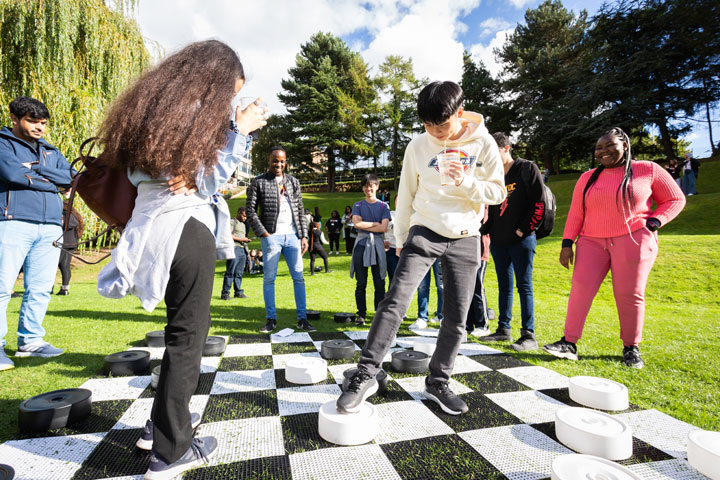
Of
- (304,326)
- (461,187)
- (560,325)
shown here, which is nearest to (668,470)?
(461,187)

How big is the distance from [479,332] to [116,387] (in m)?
3.12

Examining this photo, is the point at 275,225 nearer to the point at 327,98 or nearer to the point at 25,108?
the point at 25,108

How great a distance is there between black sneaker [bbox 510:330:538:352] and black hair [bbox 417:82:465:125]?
218cm

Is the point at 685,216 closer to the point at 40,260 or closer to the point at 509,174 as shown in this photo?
the point at 509,174

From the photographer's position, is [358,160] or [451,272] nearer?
[451,272]

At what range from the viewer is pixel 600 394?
1926 mm

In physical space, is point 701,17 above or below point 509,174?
above

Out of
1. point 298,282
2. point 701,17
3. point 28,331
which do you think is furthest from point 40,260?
point 701,17

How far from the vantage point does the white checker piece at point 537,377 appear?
227cm

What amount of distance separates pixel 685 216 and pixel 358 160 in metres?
28.3

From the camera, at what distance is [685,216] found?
9.98 meters

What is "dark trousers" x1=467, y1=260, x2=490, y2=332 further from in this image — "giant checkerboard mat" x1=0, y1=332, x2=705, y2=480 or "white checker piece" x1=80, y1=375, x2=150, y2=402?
"white checker piece" x1=80, y1=375, x2=150, y2=402

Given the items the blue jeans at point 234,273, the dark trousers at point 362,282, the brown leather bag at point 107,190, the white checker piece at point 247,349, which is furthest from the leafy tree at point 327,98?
the brown leather bag at point 107,190

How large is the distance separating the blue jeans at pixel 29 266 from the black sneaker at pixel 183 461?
227 centimetres
